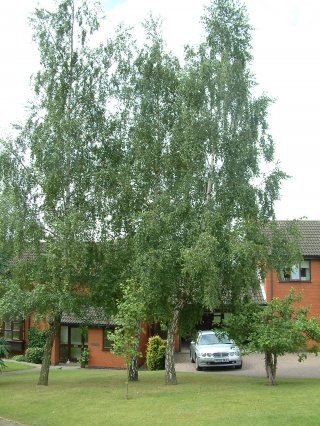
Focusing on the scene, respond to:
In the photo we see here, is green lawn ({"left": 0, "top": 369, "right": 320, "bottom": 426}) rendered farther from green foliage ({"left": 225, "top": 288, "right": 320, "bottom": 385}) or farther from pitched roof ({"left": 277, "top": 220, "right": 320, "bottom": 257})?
pitched roof ({"left": 277, "top": 220, "right": 320, "bottom": 257})

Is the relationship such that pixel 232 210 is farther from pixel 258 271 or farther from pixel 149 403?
pixel 149 403

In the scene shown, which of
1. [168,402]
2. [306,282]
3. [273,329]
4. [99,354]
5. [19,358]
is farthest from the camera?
[19,358]

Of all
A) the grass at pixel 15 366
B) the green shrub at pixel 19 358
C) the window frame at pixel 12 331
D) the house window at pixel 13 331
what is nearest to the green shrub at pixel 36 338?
the green shrub at pixel 19 358

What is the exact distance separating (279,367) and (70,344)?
1338 cm

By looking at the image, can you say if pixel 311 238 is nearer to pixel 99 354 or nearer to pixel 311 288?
pixel 311 288

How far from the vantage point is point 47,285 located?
19.8 metres

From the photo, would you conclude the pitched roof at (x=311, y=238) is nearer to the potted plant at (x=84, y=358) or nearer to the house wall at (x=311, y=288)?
the house wall at (x=311, y=288)

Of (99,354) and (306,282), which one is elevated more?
(306,282)

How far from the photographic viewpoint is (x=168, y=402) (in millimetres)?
15000

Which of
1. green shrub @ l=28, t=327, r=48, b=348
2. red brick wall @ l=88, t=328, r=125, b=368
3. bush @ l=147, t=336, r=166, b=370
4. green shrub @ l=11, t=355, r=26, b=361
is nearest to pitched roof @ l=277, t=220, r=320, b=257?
bush @ l=147, t=336, r=166, b=370

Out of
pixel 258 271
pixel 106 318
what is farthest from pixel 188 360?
pixel 258 271

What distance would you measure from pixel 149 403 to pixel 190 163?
7.92 meters

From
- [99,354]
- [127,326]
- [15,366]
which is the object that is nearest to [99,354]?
[99,354]

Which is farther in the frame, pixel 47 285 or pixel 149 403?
pixel 47 285
